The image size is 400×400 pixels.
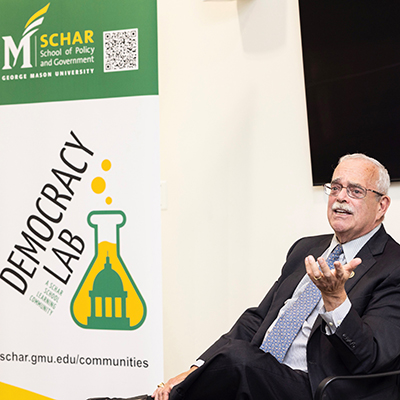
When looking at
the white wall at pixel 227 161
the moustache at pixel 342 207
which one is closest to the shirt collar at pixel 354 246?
the moustache at pixel 342 207

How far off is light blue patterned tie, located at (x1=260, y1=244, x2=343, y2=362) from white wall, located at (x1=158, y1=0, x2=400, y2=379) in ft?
2.70

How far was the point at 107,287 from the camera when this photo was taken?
2574mm

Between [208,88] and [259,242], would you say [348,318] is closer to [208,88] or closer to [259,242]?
[259,242]

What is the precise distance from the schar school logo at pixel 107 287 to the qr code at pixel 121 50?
49cm

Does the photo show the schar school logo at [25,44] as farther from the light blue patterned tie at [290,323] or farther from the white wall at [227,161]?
the light blue patterned tie at [290,323]

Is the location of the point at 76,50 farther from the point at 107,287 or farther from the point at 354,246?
the point at 354,246

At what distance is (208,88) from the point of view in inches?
123

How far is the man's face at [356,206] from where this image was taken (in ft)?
6.98

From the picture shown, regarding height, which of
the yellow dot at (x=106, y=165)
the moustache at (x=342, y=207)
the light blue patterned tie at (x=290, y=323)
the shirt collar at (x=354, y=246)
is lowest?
the light blue patterned tie at (x=290, y=323)

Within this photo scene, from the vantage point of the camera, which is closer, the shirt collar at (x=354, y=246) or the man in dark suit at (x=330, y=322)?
the man in dark suit at (x=330, y=322)

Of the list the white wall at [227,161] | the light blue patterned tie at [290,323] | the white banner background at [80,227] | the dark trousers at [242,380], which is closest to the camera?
the dark trousers at [242,380]

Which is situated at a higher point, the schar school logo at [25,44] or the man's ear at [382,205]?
the schar school logo at [25,44]

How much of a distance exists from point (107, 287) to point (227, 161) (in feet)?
3.48

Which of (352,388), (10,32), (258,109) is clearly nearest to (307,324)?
(352,388)
